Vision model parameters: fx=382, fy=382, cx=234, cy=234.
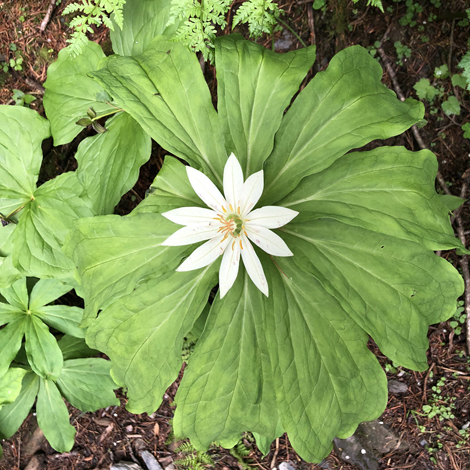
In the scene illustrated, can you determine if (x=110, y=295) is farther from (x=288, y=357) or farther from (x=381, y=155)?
(x=381, y=155)

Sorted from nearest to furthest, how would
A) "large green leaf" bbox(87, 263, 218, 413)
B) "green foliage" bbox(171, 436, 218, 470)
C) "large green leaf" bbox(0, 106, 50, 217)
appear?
"large green leaf" bbox(87, 263, 218, 413), "large green leaf" bbox(0, 106, 50, 217), "green foliage" bbox(171, 436, 218, 470)

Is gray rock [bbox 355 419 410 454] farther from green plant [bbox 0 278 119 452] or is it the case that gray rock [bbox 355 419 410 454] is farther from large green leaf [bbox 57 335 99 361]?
large green leaf [bbox 57 335 99 361]

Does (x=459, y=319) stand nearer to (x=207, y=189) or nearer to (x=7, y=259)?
(x=207, y=189)

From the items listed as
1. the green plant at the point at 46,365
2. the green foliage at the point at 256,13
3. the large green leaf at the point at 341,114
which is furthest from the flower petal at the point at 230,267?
the green plant at the point at 46,365

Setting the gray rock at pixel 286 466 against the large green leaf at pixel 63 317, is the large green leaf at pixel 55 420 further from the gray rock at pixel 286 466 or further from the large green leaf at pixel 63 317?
the gray rock at pixel 286 466

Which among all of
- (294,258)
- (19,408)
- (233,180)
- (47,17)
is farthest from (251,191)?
(19,408)

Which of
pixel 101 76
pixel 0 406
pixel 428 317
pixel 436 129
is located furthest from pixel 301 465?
pixel 101 76

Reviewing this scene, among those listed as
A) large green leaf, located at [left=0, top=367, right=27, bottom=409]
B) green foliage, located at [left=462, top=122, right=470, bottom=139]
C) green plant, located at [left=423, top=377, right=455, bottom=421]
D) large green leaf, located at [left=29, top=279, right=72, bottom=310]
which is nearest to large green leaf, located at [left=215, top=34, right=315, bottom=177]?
green foliage, located at [left=462, top=122, right=470, bottom=139]
